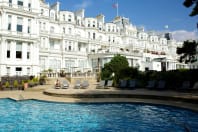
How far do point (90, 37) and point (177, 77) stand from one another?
34.7 m

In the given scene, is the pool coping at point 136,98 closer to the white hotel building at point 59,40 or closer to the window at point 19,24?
the white hotel building at point 59,40

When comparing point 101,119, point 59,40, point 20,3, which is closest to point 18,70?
point 20,3

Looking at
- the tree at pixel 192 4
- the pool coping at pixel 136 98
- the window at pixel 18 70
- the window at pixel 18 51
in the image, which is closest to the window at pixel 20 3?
the window at pixel 18 51

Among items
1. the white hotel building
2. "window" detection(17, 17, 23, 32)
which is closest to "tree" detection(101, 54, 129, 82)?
the white hotel building

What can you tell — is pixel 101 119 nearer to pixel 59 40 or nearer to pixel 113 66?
pixel 113 66

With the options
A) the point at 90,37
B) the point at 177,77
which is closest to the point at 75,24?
the point at 90,37

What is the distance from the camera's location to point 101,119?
35.0ft

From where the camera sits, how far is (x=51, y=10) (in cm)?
4631

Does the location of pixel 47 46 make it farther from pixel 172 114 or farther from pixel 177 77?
pixel 172 114

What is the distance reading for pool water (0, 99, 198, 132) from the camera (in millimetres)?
9164

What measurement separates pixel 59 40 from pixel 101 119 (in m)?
37.3

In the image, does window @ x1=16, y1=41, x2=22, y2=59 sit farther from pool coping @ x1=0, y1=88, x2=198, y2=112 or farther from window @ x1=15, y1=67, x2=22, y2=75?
pool coping @ x1=0, y1=88, x2=198, y2=112

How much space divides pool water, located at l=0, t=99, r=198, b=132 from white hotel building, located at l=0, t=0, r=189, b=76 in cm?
2312

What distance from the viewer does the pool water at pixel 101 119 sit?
30.1ft
